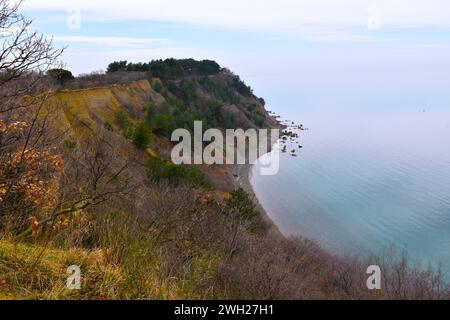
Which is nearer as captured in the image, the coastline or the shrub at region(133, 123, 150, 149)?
the shrub at region(133, 123, 150, 149)

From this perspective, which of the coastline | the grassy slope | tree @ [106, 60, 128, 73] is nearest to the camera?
the grassy slope

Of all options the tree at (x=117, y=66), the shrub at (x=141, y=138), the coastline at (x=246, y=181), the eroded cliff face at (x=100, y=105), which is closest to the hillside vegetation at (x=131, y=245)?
the eroded cliff face at (x=100, y=105)

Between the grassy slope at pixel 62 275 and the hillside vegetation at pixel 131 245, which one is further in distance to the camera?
the hillside vegetation at pixel 131 245

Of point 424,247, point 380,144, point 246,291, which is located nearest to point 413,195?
point 424,247

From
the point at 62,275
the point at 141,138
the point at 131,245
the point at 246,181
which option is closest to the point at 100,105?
the point at 141,138

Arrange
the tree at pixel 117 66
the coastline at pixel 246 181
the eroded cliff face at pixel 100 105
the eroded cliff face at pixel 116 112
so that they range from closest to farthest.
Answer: the eroded cliff face at pixel 100 105
the eroded cliff face at pixel 116 112
the coastline at pixel 246 181
the tree at pixel 117 66

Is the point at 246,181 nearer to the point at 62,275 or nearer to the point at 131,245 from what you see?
the point at 131,245

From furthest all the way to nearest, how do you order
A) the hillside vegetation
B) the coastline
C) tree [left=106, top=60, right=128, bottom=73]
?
tree [left=106, top=60, right=128, bottom=73] → the coastline → the hillside vegetation

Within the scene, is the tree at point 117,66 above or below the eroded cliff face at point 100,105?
above

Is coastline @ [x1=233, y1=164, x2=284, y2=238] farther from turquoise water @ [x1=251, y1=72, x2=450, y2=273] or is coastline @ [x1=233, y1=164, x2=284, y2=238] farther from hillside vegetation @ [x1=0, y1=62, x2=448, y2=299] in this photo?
hillside vegetation @ [x1=0, y1=62, x2=448, y2=299]

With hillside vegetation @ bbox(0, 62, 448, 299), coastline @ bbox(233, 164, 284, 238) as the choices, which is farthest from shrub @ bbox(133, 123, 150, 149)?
coastline @ bbox(233, 164, 284, 238)

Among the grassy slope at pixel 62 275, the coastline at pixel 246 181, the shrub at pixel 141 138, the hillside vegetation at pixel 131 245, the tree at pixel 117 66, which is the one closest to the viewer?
the grassy slope at pixel 62 275

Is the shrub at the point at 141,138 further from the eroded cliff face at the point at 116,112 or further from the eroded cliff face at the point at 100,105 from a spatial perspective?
the eroded cliff face at the point at 100,105

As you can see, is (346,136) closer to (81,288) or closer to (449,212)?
(449,212)
